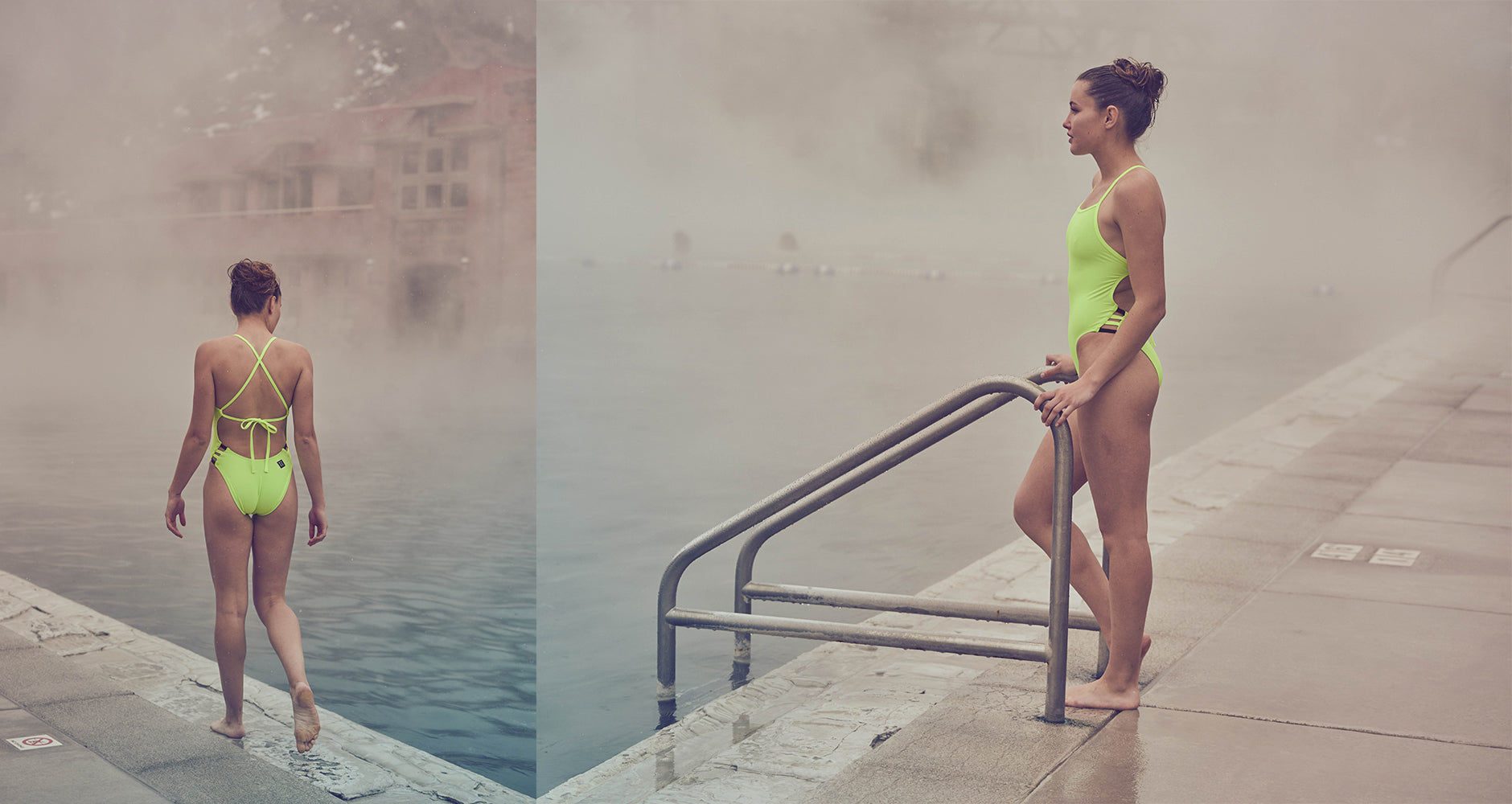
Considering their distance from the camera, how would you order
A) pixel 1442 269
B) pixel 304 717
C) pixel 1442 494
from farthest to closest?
pixel 1442 269, pixel 1442 494, pixel 304 717

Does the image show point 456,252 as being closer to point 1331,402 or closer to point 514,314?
point 514,314

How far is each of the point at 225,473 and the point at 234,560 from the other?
23 centimetres

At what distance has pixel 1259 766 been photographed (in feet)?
9.25

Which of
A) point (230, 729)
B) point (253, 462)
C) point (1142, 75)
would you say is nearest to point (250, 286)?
point (253, 462)

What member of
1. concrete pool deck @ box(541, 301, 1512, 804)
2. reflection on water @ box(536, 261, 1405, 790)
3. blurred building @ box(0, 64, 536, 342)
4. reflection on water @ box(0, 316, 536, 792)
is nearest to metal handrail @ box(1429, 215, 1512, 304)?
reflection on water @ box(536, 261, 1405, 790)

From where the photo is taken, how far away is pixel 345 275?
4688 millimetres

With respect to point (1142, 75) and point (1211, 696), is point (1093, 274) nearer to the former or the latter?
point (1142, 75)

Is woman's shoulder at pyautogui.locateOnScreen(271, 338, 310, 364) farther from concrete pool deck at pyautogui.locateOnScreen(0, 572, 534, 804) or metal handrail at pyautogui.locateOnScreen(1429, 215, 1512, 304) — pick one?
metal handrail at pyautogui.locateOnScreen(1429, 215, 1512, 304)

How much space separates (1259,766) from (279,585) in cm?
234

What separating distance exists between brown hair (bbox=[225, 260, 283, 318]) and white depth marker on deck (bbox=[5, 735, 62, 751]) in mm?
1229

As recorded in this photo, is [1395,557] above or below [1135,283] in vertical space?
below

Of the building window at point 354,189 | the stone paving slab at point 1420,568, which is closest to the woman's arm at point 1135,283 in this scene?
the stone paving slab at point 1420,568

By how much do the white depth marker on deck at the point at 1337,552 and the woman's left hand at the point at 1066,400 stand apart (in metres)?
2.77

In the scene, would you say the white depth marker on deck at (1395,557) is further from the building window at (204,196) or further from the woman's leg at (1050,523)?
the building window at (204,196)
